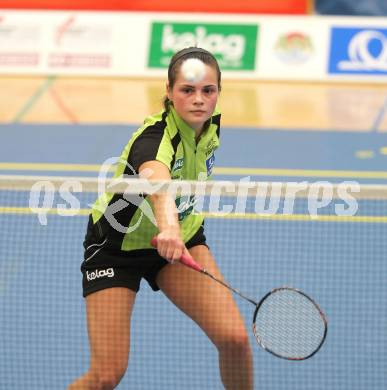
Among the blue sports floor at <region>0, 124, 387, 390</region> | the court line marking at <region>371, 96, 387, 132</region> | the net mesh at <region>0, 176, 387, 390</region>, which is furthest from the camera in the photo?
the court line marking at <region>371, 96, 387, 132</region>

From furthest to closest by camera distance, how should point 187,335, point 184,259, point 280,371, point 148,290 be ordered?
point 148,290
point 187,335
point 280,371
point 184,259

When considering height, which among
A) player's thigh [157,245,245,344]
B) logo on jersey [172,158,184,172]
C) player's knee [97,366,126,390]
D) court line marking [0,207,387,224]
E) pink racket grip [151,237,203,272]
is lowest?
player's knee [97,366,126,390]

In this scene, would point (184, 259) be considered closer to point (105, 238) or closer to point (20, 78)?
point (105, 238)

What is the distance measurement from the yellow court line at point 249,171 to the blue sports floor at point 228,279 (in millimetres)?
13

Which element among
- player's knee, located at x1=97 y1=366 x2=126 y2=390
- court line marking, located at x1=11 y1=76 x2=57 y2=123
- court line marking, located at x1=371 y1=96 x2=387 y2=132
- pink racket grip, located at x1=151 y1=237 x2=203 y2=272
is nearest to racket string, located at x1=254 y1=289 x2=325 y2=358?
pink racket grip, located at x1=151 y1=237 x2=203 y2=272

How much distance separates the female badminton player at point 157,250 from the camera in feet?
13.2

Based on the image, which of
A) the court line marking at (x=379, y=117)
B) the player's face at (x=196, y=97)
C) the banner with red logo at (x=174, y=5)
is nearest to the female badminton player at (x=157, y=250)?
the player's face at (x=196, y=97)

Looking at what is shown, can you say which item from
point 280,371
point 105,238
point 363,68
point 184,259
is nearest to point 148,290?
point 280,371

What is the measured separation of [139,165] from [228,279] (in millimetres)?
2608

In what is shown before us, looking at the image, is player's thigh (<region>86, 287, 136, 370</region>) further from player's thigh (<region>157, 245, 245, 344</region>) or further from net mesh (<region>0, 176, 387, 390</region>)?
net mesh (<region>0, 176, 387, 390</region>)

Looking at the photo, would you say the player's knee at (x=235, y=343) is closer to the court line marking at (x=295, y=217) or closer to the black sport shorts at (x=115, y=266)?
the black sport shorts at (x=115, y=266)

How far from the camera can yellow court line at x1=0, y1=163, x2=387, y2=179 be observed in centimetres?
848

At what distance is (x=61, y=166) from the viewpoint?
8.70 m

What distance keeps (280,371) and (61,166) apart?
3.99 meters
